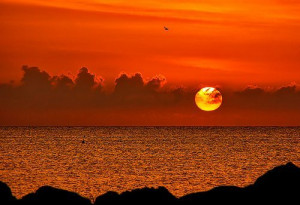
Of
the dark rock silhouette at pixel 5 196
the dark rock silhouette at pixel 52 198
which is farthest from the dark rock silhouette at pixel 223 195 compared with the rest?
the dark rock silhouette at pixel 5 196

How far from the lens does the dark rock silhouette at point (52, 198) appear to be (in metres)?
32.6

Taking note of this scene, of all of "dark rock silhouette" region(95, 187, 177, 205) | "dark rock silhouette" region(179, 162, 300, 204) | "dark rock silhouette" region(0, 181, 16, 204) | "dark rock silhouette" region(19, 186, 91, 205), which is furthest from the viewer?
"dark rock silhouette" region(0, 181, 16, 204)

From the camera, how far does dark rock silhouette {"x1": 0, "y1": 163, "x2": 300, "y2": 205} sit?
31938mm

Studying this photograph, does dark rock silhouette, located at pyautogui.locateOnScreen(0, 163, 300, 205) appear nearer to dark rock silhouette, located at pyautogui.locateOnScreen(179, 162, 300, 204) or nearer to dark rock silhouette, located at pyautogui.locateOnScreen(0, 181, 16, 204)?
dark rock silhouette, located at pyautogui.locateOnScreen(179, 162, 300, 204)

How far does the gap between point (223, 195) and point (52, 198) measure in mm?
8948

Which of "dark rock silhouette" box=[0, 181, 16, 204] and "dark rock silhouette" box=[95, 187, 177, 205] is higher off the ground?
"dark rock silhouette" box=[95, 187, 177, 205]

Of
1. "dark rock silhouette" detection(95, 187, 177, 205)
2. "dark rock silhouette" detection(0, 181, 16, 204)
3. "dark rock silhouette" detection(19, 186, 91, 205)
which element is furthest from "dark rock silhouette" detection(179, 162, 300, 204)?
"dark rock silhouette" detection(0, 181, 16, 204)

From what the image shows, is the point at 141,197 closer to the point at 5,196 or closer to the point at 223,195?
the point at 223,195

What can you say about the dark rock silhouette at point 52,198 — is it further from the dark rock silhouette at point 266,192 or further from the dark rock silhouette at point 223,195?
the dark rock silhouette at point 266,192

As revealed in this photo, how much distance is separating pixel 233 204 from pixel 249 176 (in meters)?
44.6

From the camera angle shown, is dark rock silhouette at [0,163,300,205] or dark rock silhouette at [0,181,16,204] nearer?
dark rock silhouette at [0,163,300,205]

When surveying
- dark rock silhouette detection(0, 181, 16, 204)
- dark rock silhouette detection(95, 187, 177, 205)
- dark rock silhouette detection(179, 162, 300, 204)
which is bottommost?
dark rock silhouette detection(0, 181, 16, 204)

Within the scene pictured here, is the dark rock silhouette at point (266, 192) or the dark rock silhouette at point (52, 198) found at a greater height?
the dark rock silhouette at point (266, 192)

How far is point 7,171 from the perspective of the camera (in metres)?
81.1
